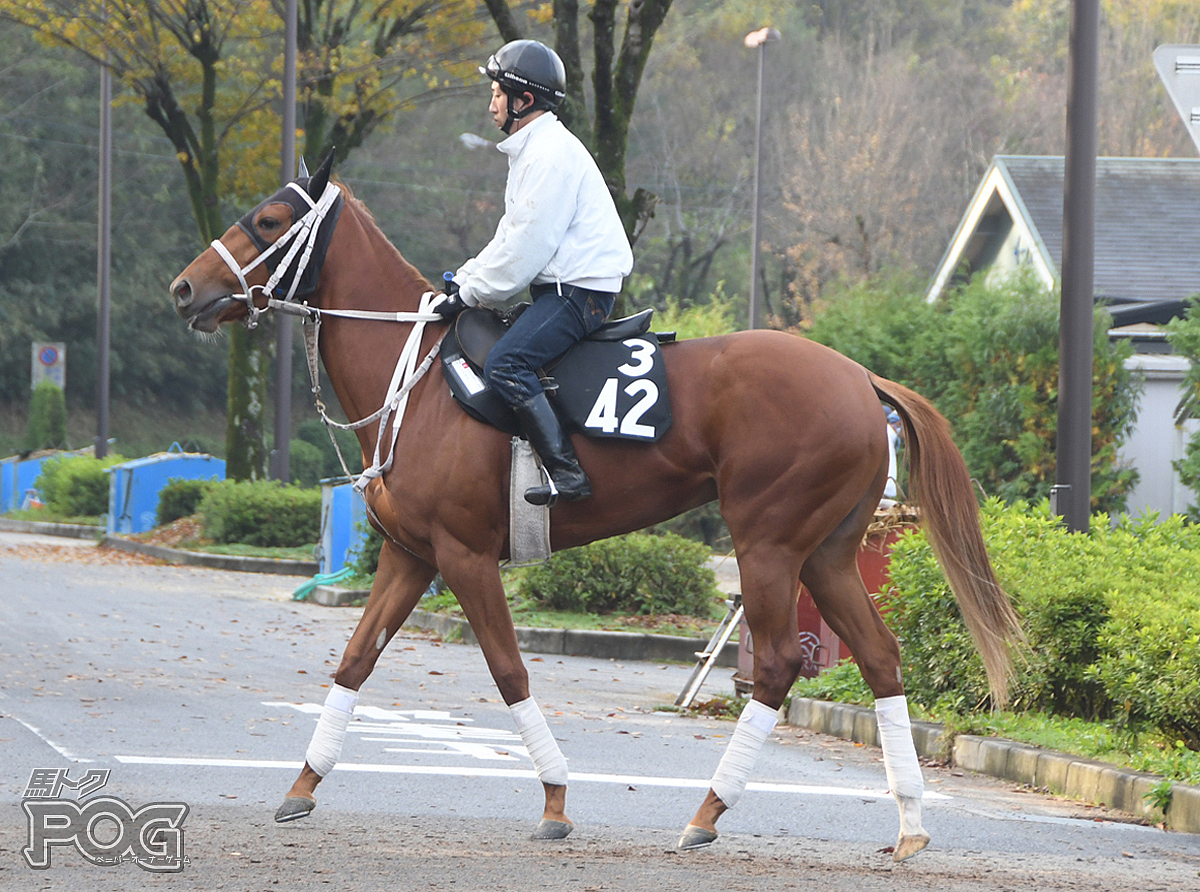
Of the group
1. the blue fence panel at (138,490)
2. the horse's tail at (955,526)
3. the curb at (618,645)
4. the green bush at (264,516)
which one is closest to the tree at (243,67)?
the blue fence panel at (138,490)

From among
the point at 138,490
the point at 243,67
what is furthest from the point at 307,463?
the point at 138,490

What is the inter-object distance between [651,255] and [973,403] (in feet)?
107

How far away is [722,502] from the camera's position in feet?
20.1

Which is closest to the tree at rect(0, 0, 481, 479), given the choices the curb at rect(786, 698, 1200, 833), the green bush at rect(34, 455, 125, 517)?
the green bush at rect(34, 455, 125, 517)

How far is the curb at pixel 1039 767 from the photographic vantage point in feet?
22.3

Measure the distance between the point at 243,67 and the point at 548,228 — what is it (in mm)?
25066

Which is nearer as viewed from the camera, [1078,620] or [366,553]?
[1078,620]

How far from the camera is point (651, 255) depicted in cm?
5303

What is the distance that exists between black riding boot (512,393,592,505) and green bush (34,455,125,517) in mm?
28173

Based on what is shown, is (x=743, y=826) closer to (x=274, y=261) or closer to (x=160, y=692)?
(x=274, y=261)

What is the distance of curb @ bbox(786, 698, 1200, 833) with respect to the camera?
6.80 m

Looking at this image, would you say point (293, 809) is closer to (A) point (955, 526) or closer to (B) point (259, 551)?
(A) point (955, 526)

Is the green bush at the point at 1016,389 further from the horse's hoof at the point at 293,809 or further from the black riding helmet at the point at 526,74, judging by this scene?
the horse's hoof at the point at 293,809

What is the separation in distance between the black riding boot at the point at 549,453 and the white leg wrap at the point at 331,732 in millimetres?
1122
